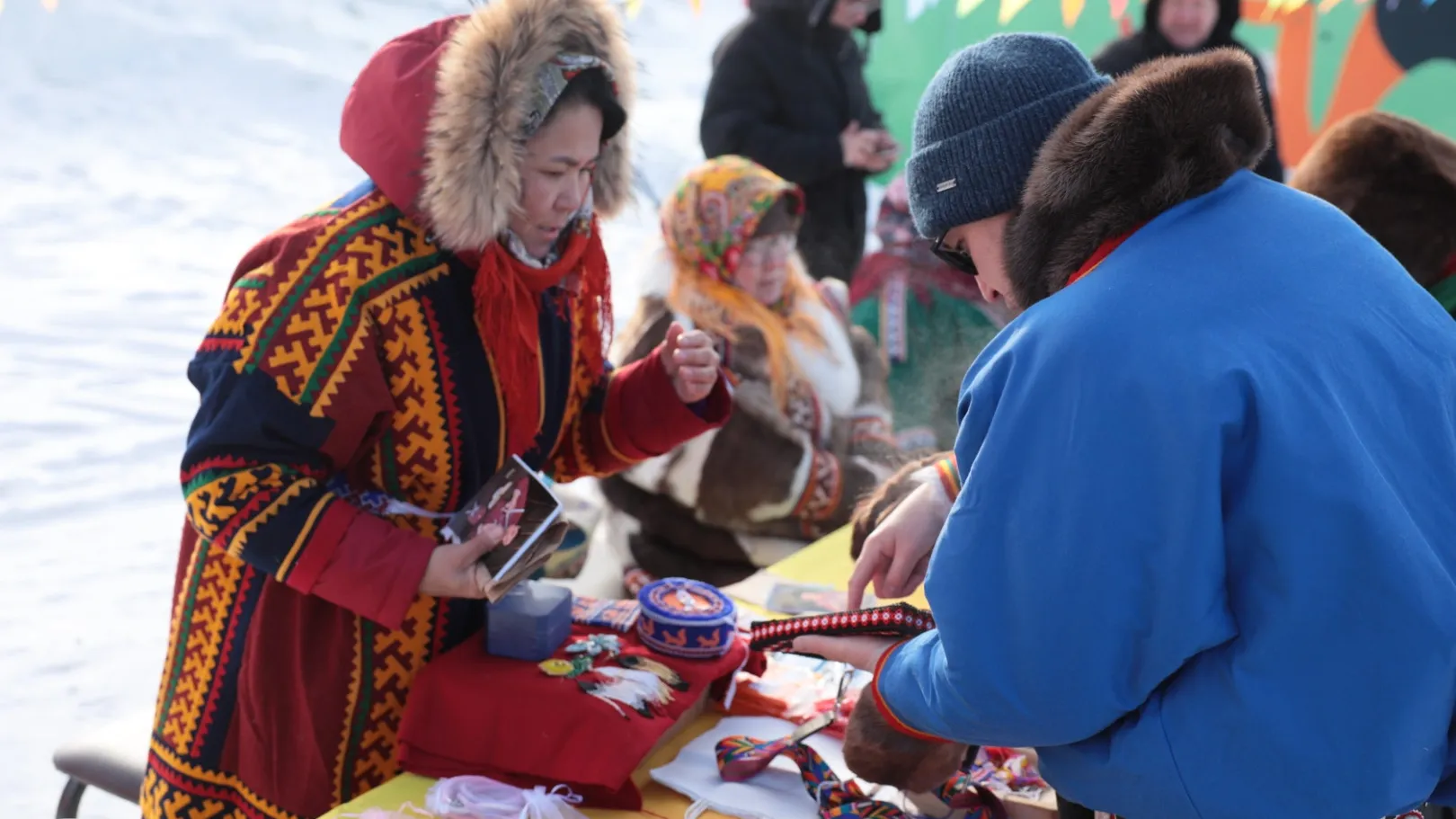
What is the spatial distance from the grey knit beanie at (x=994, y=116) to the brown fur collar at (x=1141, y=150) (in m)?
0.08

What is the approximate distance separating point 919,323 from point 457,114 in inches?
106

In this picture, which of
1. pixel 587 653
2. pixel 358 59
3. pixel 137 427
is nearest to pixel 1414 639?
pixel 587 653

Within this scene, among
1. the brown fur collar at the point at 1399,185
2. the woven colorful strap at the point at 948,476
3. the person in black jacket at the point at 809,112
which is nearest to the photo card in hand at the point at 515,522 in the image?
the woven colorful strap at the point at 948,476

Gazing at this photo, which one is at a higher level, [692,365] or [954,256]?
[954,256]

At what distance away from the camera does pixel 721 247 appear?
10.6ft

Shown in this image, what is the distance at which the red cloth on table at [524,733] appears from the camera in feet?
4.72

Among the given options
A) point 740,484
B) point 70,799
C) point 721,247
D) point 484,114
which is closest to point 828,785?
point 484,114

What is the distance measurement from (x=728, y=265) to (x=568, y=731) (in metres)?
1.98

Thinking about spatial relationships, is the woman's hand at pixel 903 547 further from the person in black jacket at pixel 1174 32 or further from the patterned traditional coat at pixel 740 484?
the person in black jacket at pixel 1174 32

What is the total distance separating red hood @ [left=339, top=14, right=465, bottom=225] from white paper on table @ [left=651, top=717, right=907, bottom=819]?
80 cm

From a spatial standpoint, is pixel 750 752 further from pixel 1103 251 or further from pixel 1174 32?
pixel 1174 32

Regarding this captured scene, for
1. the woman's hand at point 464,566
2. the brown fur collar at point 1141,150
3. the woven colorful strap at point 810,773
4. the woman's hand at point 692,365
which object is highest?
the brown fur collar at point 1141,150

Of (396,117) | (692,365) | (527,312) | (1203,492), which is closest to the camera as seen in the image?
(1203,492)

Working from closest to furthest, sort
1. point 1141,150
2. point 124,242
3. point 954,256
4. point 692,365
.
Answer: point 1141,150, point 954,256, point 692,365, point 124,242
